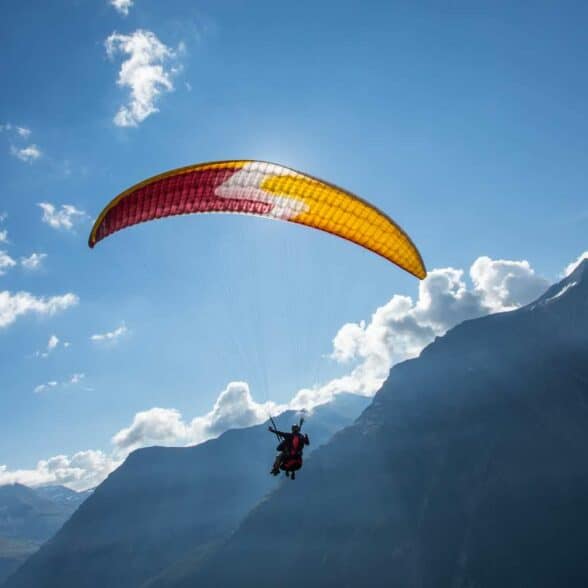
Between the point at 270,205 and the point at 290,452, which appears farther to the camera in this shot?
the point at 270,205

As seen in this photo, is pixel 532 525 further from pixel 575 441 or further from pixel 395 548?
pixel 395 548

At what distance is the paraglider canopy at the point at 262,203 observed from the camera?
19750 millimetres

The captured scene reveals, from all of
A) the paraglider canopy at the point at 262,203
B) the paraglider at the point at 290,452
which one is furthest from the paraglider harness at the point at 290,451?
the paraglider canopy at the point at 262,203

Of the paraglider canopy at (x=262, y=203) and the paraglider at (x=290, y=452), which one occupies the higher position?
the paraglider canopy at (x=262, y=203)

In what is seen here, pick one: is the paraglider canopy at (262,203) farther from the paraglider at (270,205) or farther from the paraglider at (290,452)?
the paraglider at (290,452)

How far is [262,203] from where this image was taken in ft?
72.3

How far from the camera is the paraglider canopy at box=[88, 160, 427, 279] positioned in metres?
19.8

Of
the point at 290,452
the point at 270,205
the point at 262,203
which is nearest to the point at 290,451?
the point at 290,452

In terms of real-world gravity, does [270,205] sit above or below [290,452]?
above

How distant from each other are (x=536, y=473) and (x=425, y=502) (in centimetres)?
4490

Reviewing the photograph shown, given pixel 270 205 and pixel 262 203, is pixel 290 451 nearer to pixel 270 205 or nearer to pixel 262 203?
pixel 270 205

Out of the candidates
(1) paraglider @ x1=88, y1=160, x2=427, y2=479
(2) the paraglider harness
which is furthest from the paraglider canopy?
(2) the paraglider harness

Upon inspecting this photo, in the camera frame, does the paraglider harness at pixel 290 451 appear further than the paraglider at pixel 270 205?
Yes

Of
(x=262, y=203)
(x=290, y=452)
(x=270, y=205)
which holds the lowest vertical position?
(x=290, y=452)
